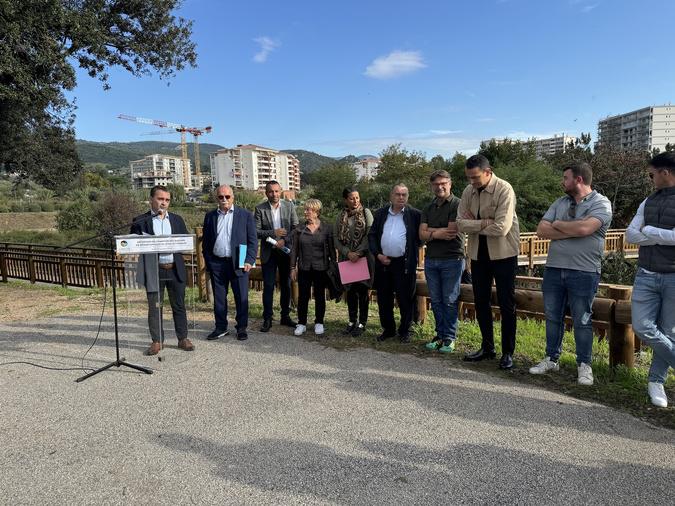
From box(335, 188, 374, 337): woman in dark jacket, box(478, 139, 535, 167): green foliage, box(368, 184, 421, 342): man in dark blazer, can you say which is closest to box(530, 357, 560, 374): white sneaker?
box(368, 184, 421, 342): man in dark blazer

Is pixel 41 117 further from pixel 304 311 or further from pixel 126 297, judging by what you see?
pixel 304 311

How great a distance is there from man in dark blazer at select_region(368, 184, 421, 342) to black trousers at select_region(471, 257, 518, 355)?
0.84 m

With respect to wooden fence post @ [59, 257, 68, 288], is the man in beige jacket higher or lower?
higher

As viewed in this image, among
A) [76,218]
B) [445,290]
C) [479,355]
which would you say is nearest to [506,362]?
[479,355]

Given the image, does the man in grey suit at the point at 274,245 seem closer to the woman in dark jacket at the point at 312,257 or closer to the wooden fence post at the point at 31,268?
the woman in dark jacket at the point at 312,257

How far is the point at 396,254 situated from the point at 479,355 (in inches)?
56.3

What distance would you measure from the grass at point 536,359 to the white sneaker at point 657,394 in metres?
0.05

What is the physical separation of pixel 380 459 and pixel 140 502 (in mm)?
1408

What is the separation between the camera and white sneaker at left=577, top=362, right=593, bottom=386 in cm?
402

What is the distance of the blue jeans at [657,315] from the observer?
3.48m

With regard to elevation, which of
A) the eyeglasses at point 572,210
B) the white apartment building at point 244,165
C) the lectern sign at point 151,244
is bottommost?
the lectern sign at point 151,244

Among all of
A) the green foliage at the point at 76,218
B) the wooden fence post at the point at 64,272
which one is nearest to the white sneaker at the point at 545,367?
the wooden fence post at the point at 64,272

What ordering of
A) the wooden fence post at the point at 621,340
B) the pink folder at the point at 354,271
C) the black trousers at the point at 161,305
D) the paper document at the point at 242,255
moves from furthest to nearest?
the paper document at the point at 242,255
the pink folder at the point at 354,271
the black trousers at the point at 161,305
the wooden fence post at the point at 621,340

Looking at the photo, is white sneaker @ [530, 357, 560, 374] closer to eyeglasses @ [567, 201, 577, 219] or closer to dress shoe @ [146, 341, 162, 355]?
eyeglasses @ [567, 201, 577, 219]
